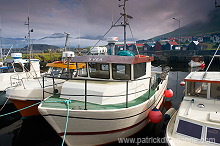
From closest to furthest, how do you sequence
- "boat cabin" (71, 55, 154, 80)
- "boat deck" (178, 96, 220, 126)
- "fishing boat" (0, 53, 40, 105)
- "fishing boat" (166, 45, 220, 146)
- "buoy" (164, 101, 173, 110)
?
"fishing boat" (166, 45, 220, 146)
"boat deck" (178, 96, 220, 126)
"boat cabin" (71, 55, 154, 80)
"fishing boat" (0, 53, 40, 105)
"buoy" (164, 101, 173, 110)

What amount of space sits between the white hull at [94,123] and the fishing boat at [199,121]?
146 centimetres

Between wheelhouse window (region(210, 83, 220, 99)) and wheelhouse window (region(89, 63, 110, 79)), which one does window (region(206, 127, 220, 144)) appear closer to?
wheelhouse window (region(210, 83, 220, 99))

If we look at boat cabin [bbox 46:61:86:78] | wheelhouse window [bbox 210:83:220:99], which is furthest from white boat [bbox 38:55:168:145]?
boat cabin [bbox 46:61:86:78]

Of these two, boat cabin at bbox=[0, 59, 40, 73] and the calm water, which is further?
boat cabin at bbox=[0, 59, 40, 73]

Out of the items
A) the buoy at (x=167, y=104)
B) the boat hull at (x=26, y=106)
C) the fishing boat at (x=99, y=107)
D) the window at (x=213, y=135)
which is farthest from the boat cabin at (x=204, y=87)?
the boat hull at (x=26, y=106)

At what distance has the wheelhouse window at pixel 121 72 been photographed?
21.4 feet

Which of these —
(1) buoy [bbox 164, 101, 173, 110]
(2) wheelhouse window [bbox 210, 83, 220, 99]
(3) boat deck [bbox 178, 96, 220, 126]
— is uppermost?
(2) wheelhouse window [bbox 210, 83, 220, 99]

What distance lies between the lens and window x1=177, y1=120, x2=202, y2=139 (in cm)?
455

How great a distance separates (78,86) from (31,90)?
3638 mm

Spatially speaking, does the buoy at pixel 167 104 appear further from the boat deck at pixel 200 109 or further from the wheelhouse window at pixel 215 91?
the wheelhouse window at pixel 215 91

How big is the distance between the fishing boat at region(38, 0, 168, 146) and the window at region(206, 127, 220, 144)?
2.29 metres

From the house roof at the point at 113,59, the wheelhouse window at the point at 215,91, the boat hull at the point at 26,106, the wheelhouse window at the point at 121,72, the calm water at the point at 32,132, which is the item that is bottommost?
the calm water at the point at 32,132

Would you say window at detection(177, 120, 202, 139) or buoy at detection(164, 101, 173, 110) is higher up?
window at detection(177, 120, 202, 139)

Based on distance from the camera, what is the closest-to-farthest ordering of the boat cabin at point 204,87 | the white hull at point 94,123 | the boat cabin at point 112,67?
the white hull at point 94,123, the boat cabin at point 204,87, the boat cabin at point 112,67
